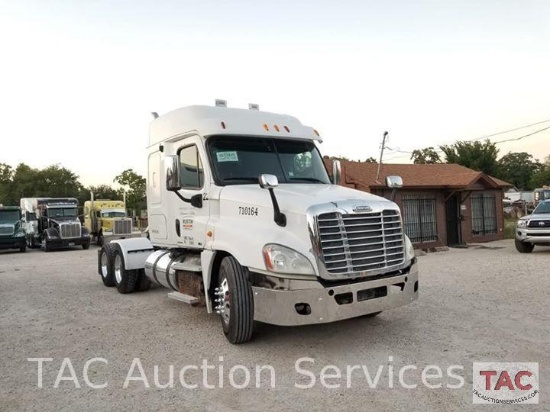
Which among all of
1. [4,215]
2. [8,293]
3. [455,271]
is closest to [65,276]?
[8,293]

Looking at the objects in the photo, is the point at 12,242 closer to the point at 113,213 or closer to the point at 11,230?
the point at 11,230

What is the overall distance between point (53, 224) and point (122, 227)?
11.4 ft

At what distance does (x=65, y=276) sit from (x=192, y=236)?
7440mm

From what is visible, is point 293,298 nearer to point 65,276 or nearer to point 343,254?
point 343,254

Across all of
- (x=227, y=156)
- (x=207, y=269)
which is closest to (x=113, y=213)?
(x=227, y=156)

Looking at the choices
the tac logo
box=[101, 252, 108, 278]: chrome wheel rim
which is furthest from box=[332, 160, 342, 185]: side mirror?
box=[101, 252, 108, 278]: chrome wheel rim

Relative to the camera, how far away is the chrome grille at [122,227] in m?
23.5

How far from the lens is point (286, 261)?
15.3 ft

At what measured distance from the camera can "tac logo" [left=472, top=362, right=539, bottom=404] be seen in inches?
150

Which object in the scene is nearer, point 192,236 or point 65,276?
point 192,236

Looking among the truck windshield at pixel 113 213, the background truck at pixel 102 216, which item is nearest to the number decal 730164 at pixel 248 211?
the background truck at pixel 102 216

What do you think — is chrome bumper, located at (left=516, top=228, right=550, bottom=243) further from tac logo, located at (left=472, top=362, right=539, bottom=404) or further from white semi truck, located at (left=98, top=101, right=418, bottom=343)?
tac logo, located at (left=472, top=362, right=539, bottom=404)

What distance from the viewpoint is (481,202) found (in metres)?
22.2

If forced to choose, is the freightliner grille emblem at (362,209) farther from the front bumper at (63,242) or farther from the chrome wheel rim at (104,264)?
the front bumper at (63,242)
